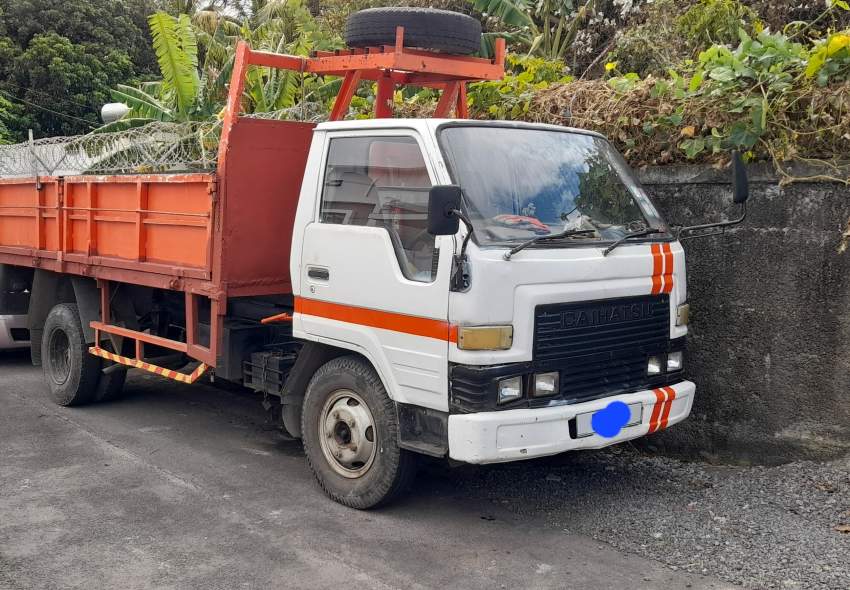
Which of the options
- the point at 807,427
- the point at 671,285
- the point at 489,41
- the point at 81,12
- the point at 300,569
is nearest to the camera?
the point at 300,569

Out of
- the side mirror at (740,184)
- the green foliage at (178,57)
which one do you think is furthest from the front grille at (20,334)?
the side mirror at (740,184)

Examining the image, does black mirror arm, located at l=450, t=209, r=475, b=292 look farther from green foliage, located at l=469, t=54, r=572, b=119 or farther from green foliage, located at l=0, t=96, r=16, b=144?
green foliage, located at l=0, t=96, r=16, b=144

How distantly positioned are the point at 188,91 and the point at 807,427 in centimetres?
1094

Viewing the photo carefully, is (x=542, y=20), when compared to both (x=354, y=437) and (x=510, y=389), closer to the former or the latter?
(x=354, y=437)

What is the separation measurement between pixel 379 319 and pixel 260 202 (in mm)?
1493

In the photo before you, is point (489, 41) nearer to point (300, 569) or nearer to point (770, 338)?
point (770, 338)

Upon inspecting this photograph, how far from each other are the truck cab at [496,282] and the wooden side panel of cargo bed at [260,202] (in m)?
0.52

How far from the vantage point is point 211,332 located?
584 centimetres

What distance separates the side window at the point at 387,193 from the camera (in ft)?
15.3

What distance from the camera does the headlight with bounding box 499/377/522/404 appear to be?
4.38 metres

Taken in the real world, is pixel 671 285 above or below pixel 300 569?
above

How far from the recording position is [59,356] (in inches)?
303

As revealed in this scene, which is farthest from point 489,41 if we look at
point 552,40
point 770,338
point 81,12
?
point 81,12

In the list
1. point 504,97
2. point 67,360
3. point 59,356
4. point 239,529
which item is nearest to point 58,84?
point 59,356
